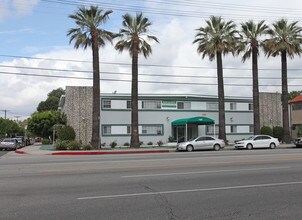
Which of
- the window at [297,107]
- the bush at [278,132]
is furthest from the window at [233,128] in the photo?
the window at [297,107]

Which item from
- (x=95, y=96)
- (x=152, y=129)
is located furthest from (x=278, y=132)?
(x=95, y=96)

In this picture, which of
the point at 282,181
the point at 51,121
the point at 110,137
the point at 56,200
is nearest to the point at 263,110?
the point at 110,137

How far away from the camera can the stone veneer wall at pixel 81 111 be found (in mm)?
44188

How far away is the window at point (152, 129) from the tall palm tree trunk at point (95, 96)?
10.7 meters

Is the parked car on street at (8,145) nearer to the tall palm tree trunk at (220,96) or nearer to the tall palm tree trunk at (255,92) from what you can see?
the tall palm tree trunk at (220,96)

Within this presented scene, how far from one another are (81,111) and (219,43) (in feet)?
58.1

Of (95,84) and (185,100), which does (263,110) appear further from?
(95,84)

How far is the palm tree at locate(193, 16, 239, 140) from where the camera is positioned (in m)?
39.3

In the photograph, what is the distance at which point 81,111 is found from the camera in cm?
4438

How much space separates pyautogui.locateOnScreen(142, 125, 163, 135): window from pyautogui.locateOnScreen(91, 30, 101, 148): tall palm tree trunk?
10746 mm

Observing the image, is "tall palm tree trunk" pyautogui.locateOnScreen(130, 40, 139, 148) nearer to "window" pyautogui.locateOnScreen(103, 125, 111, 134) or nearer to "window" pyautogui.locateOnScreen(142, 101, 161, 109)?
"window" pyautogui.locateOnScreen(103, 125, 111, 134)

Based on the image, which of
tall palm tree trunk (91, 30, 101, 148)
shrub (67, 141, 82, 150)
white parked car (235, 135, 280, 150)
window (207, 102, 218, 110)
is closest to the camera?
shrub (67, 141, 82, 150)

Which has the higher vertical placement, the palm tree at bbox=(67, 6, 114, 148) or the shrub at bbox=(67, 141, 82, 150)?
the palm tree at bbox=(67, 6, 114, 148)

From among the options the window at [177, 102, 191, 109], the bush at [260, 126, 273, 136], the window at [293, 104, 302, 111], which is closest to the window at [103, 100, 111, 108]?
the window at [177, 102, 191, 109]
